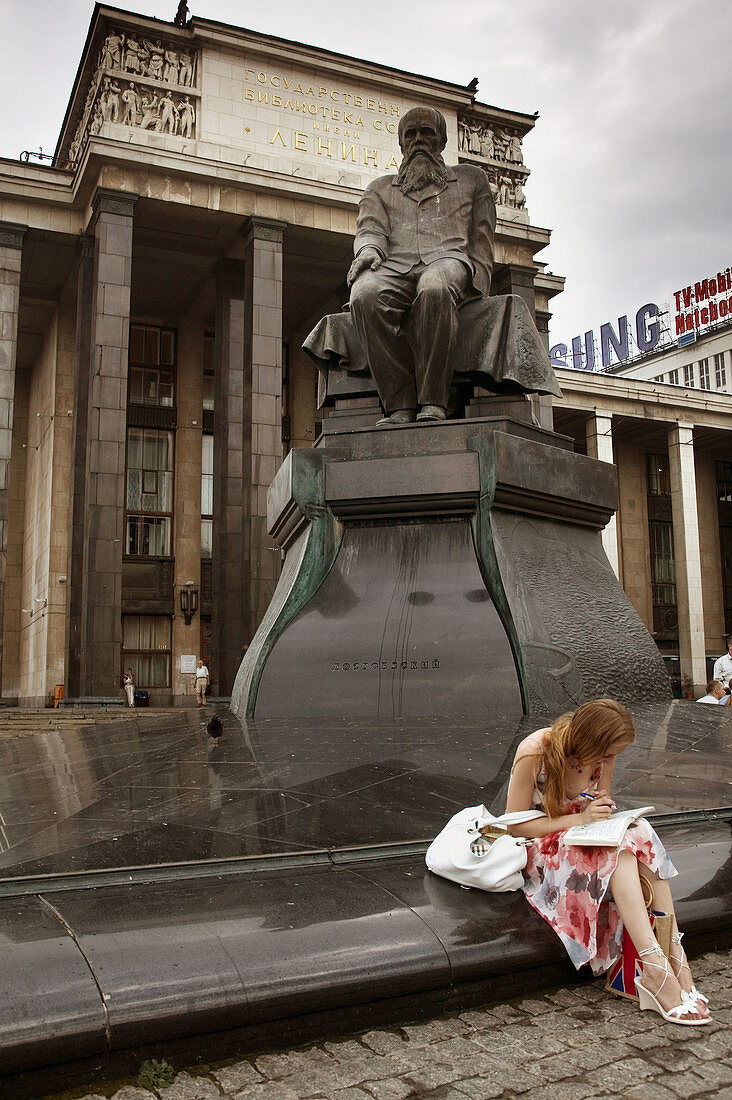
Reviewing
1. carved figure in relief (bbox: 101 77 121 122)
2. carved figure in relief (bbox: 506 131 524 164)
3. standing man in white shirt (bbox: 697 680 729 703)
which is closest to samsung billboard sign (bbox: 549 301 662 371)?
carved figure in relief (bbox: 506 131 524 164)

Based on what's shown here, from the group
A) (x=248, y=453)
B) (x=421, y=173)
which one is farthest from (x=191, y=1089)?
(x=248, y=453)

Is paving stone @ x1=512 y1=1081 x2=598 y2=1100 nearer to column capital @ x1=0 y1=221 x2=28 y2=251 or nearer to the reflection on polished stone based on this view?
the reflection on polished stone

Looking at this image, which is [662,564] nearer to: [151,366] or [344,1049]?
[151,366]

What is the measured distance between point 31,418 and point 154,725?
2986cm

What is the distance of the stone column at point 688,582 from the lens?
36344 mm

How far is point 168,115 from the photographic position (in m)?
25.3

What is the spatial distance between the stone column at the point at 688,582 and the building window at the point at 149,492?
19.4 metres

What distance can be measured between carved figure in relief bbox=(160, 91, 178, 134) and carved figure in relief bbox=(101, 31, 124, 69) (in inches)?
54.3

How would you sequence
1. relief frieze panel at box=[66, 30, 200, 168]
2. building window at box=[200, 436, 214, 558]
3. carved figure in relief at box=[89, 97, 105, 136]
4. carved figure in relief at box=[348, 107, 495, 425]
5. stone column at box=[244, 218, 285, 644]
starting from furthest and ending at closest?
building window at box=[200, 436, 214, 558]
relief frieze panel at box=[66, 30, 200, 168]
carved figure in relief at box=[89, 97, 105, 136]
stone column at box=[244, 218, 285, 644]
carved figure in relief at box=[348, 107, 495, 425]

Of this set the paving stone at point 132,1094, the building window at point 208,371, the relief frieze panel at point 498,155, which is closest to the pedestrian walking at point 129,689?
the building window at point 208,371

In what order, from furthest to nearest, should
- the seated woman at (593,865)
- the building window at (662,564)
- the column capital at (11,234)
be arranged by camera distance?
the building window at (662,564)
the column capital at (11,234)
the seated woman at (593,865)

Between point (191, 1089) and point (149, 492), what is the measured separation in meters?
30.4

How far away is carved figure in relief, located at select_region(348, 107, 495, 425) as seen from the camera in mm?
6445

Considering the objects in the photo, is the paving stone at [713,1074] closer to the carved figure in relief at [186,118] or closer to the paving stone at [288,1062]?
the paving stone at [288,1062]
